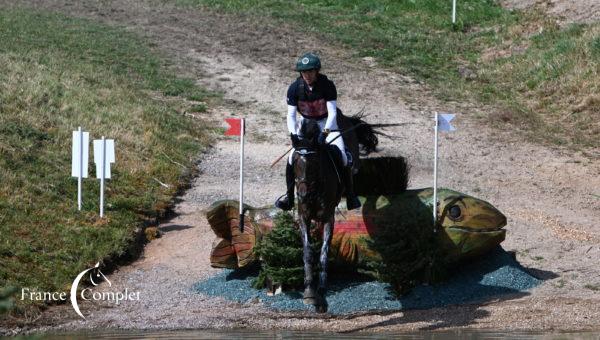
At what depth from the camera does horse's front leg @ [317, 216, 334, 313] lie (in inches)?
488

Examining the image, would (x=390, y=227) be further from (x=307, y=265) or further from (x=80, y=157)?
(x=80, y=157)

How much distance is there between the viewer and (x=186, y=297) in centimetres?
1356

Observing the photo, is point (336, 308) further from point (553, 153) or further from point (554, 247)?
point (553, 153)

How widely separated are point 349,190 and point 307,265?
1.23 metres

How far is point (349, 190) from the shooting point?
1324cm

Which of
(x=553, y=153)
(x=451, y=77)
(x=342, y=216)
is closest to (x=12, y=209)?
(x=342, y=216)

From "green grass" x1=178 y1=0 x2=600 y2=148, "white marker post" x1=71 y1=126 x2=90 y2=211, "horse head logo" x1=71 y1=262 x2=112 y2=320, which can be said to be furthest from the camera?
"green grass" x1=178 y1=0 x2=600 y2=148

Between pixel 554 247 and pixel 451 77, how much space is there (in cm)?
1414

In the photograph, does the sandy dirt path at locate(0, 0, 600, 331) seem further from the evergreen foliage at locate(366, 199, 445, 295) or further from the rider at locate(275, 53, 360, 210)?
the rider at locate(275, 53, 360, 210)

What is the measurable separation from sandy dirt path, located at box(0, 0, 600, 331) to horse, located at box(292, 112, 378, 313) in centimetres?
42

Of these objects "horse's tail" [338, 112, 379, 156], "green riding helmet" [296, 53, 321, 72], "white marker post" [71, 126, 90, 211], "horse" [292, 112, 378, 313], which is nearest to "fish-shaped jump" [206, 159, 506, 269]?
"horse's tail" [338, 112, 379, 156]

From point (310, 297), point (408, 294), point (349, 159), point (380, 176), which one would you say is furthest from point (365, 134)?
point (310, 297)

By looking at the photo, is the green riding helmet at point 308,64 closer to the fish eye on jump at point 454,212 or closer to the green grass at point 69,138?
the fish eye on jump at point 454,212

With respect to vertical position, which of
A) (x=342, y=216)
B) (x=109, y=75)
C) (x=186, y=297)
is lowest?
(x=186, y=297)
